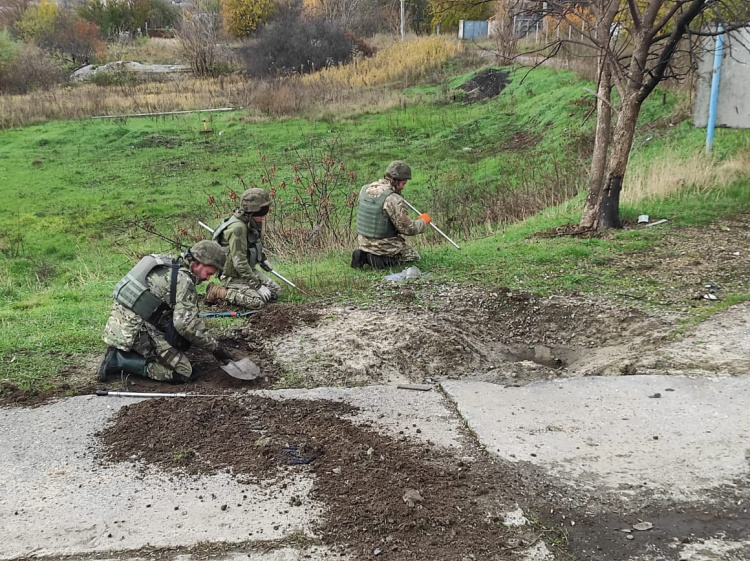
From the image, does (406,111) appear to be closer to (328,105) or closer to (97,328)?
(328,105)

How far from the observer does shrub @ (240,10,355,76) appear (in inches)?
1330

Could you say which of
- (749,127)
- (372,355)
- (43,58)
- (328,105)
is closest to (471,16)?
(328,105)

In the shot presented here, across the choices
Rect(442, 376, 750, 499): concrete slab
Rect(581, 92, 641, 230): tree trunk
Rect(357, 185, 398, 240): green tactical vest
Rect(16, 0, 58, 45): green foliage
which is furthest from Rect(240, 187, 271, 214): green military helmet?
Rect(16, 0, 58, 45): green foliage

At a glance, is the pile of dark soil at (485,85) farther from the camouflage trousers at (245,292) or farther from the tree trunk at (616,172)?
the camouflage trousers at (245,292)

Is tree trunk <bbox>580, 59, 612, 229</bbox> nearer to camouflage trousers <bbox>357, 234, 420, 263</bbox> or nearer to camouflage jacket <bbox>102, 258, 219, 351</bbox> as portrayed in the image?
camouflage trousers <bbox>357, 234, 420, 263</bbox>

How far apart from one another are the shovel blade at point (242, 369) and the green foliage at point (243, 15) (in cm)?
4553

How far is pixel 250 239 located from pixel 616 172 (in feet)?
15.3

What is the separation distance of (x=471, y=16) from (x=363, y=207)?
4112 centimetres

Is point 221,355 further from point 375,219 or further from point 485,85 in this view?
point 485,85

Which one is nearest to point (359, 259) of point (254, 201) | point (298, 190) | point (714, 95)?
point (254, 201)

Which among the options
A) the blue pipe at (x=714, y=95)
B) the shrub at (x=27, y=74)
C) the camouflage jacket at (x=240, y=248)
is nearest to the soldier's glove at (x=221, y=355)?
the camouflage jacket at (x=240, y=248)

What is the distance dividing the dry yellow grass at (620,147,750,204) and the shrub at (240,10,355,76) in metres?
25.8

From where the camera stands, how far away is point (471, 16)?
4438cm

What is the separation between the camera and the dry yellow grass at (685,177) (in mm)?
9680
